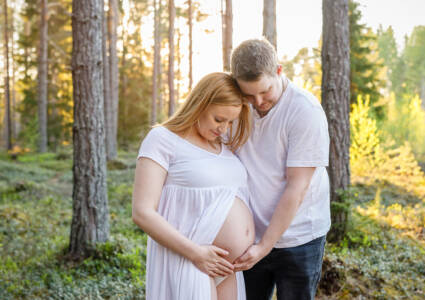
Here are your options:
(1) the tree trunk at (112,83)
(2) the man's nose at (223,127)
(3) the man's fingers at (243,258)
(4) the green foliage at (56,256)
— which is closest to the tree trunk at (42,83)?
A: (1) the tree trunk at (112,83)

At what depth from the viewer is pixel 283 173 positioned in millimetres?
2350

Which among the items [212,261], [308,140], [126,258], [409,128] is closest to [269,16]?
[126,258]

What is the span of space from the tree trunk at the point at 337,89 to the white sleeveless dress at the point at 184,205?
406 centimetres

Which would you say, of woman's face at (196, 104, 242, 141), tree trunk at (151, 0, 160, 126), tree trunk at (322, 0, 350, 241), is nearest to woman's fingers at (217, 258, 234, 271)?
woman's face at (196, 104, 242, 141)

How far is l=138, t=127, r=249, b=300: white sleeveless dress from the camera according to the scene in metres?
2.14

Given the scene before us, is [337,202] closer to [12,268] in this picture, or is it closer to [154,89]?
[12,268]

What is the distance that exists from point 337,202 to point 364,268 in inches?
56.1

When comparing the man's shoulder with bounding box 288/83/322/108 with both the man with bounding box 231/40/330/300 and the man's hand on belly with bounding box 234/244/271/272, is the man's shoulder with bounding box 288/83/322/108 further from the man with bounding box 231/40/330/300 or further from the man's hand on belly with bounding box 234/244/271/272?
the man's hand on belly with bounding box 234/244/271/272

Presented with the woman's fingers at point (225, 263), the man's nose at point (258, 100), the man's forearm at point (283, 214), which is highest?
the man's nose at point (258, 100)

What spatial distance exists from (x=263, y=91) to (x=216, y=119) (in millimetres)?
322

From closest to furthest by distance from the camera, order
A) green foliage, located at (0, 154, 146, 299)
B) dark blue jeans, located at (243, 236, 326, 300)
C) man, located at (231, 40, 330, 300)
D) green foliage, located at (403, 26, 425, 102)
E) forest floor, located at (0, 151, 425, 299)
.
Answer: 1. man, located at (231, 40, 330, 300)
2. dark blue jeans, located at (243, 236, 326, 300)
3. forest floor, located at (0, 151, 425, 299)
4. green foliage, located at (0, 154, 146, 299)
5. green foliage, located at (403, 26, 425, 102)

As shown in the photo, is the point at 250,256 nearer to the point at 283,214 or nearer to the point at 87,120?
the point at 283,214

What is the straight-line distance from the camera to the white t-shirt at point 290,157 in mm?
2199

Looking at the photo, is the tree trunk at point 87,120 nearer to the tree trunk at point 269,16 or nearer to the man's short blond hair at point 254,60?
the tree trunk at point 269,16
